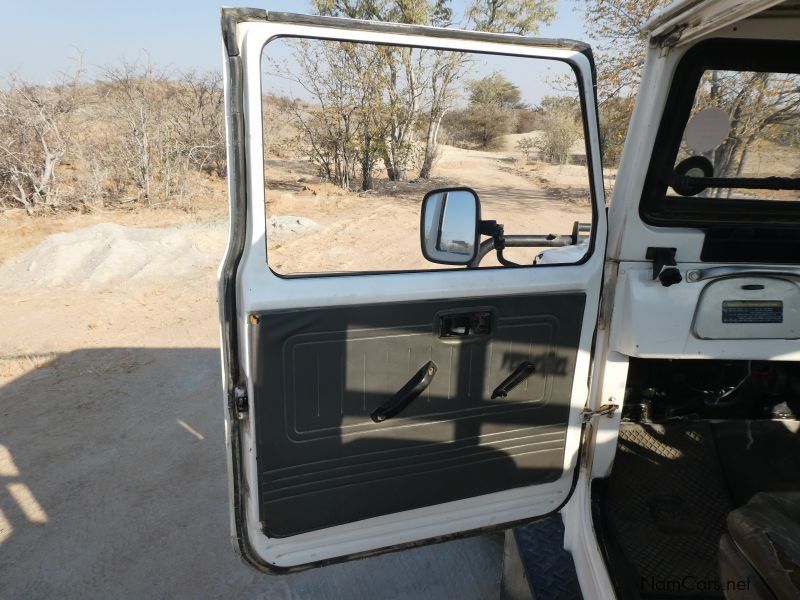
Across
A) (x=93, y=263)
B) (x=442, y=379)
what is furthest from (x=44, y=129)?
(x=442, y=379)

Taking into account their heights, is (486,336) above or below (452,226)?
below

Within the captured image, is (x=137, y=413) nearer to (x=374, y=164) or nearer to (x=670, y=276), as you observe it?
(x=670, y=276)

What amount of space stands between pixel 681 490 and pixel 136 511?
9.95ft

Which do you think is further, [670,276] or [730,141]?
[730,141]

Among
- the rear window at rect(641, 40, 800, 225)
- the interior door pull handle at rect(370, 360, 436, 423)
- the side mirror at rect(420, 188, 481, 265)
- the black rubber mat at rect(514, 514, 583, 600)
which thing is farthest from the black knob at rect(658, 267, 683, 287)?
the black rubber mat at rect(514, 514, 583, 600)

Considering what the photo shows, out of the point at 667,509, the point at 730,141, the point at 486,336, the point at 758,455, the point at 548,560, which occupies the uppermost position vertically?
the point at 730,141

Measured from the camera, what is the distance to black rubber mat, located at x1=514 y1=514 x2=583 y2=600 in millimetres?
1907

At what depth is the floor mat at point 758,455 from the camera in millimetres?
2264

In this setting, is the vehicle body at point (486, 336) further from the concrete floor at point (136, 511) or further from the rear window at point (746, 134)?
Result: the concrete floor at point (136, 511)

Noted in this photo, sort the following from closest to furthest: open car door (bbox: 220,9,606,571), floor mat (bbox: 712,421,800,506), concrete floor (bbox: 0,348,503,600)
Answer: open car door (bbox: 220,9,606,571)
floor mat (bbox: 712,421,800,506)
concrete floor (bbox: 0,348,503,600)

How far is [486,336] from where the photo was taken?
70.9 inches

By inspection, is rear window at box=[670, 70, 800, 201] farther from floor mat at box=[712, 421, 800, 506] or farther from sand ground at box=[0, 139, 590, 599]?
floor mat at box=[712, 421, 800, 506]

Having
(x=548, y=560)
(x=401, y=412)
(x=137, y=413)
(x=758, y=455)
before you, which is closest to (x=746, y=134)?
(x=758, y=455)

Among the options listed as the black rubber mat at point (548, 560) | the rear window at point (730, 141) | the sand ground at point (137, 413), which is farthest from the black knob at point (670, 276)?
the black rubber mat at point (548, 560)
